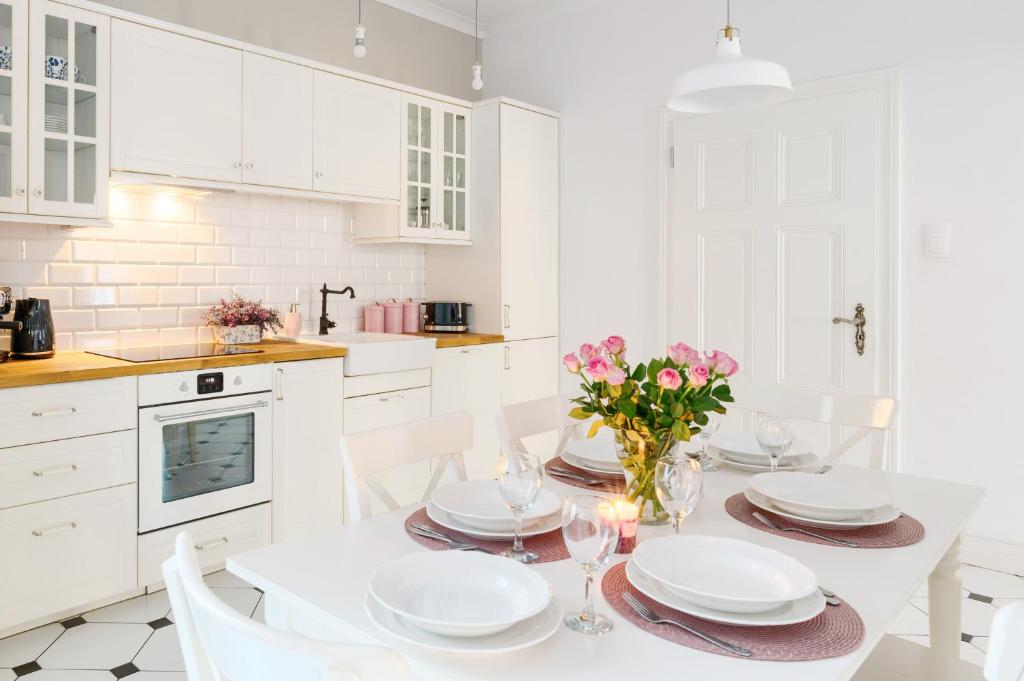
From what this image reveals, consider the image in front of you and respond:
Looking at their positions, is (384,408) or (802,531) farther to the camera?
(384,408)

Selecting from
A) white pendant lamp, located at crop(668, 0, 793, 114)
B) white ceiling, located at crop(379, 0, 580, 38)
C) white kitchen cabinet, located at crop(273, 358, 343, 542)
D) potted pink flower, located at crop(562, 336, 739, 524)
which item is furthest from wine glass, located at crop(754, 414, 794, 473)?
white ceiling, located at crop(379, 0, 580, 38)

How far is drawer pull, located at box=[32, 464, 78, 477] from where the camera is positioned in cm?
242

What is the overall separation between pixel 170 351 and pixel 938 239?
328 centimetres

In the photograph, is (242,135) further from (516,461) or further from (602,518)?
(602,518)

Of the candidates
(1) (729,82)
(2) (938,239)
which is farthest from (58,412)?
(2) (938,239)

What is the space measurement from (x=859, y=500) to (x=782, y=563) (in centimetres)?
46

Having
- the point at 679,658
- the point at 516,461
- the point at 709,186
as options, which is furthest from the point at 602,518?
the point at 709,186

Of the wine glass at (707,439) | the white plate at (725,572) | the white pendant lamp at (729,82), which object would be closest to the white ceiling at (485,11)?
the white pendant lamp at (729,82)

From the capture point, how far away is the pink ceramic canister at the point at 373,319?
4.10m

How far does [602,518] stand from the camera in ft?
3.39

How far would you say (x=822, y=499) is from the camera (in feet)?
5.17

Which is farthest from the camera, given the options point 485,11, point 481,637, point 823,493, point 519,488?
point 485,11

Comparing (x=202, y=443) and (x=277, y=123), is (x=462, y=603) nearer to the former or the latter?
(x=202, y=443)

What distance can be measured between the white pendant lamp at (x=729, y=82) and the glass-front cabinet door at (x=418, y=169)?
218 centimetres
